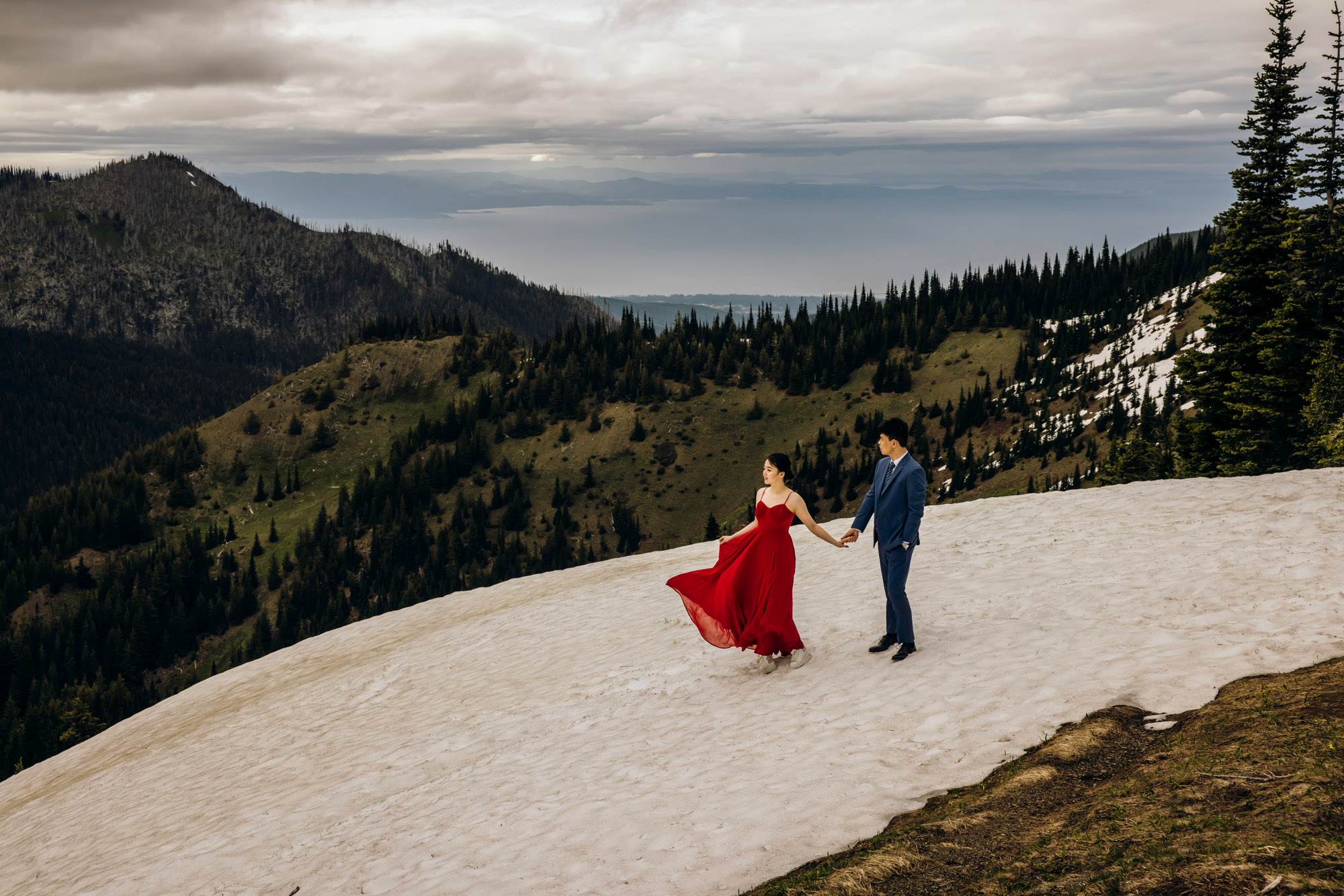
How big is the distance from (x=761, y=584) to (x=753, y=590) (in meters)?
0.25

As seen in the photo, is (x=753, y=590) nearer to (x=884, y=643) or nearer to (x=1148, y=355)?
(x=884, y=643)

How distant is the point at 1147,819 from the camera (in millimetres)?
7809

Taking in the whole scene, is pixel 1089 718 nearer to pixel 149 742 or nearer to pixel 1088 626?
pixel 1088 626

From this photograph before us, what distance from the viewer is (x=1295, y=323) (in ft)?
146

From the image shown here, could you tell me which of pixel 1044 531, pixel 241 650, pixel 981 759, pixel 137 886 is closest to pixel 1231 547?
pixel 1044 531

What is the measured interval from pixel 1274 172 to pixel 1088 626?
4409cm

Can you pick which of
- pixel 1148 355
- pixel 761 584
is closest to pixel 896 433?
pixel 761 584

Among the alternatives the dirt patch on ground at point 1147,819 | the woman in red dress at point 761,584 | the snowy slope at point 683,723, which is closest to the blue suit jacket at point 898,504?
the woman in red dress at point 761,584

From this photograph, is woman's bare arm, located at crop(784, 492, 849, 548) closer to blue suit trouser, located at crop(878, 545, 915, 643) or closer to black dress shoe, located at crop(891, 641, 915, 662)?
blue suit trouser, located at crop(878, 545, 915, 643)

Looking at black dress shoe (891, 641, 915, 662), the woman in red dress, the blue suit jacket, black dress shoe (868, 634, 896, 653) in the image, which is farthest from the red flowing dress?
black dress shoe (891, 641, 915, 662)

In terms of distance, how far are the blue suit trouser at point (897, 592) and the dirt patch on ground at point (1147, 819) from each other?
11.7ft

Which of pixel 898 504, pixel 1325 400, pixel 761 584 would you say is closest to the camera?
pixel 898 504

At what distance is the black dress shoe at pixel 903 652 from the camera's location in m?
14.1

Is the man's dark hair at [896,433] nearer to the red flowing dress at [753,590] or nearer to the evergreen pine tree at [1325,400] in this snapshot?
the red flowing dress at [753,590]
